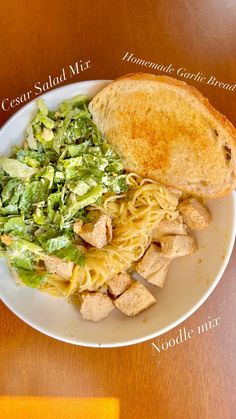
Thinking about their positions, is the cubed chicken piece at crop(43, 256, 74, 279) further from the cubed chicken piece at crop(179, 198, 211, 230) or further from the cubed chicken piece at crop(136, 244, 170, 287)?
the cubed chicken piece at crop(179, 198, 211, 230)

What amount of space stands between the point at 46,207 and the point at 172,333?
930 mm

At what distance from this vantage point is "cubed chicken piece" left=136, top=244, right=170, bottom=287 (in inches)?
99.2

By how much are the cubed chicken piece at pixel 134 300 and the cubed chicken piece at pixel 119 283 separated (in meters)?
0.05

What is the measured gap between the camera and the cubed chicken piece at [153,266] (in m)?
2.52

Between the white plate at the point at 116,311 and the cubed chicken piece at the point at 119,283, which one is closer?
the white plate at the point at 116,311

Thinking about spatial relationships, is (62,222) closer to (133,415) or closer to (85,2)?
(133,415)

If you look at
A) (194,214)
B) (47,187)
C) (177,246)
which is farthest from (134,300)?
(47,187)

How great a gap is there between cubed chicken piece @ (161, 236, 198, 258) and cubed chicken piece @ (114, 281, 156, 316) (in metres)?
0.22

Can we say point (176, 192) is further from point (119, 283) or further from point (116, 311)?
point (116, 311)

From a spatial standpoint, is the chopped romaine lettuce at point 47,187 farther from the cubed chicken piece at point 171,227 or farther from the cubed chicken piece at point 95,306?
the cubed chicken piece at point 171,227

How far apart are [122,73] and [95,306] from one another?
4.35 ft

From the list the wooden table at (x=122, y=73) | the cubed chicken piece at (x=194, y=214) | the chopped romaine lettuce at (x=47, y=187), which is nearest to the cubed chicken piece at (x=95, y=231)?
the chopped romaine lettuce at (x=47, y=187)

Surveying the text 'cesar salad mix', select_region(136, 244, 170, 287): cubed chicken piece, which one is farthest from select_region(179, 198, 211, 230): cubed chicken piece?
the text 'cesar salad mix'

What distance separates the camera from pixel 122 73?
281 centimetres
